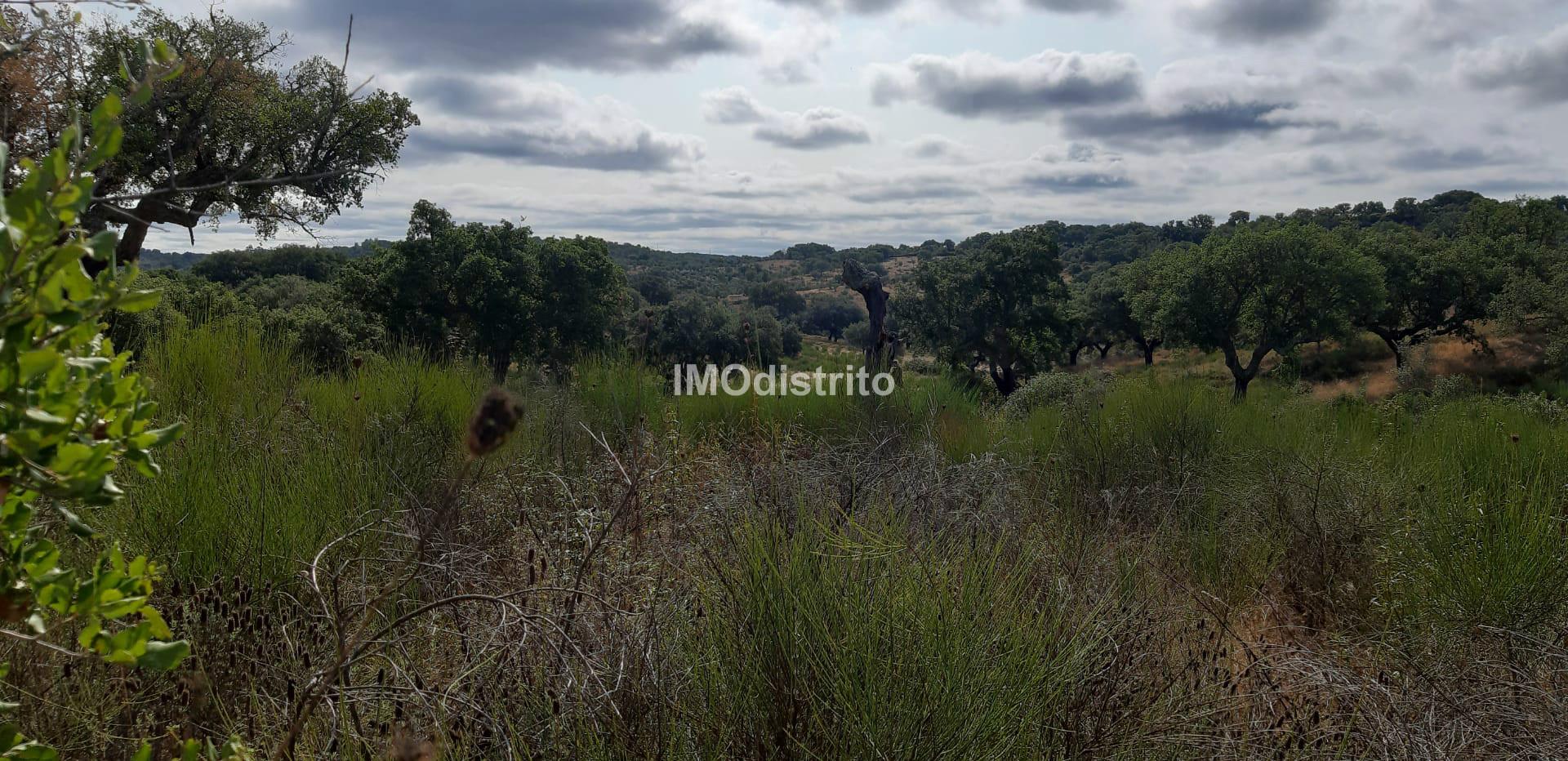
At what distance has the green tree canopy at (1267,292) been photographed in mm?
28453

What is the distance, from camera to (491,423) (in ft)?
2.42

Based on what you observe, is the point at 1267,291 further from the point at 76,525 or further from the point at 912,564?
the point at 76,525

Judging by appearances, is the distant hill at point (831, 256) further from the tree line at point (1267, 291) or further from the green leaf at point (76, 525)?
the green leaf at point (76, 525)

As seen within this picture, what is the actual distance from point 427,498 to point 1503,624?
5.00m

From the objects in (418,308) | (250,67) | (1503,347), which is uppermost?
(250,67)

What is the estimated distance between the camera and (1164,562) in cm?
430

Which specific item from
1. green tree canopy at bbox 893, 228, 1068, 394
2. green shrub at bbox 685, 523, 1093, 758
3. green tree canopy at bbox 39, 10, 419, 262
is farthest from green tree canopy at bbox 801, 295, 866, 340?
green shrub at bbox 685, 523, 1093, 758

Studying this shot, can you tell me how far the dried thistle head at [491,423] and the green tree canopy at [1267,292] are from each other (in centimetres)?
3150

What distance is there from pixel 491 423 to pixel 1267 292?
109 ft

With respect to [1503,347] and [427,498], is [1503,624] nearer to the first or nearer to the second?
[427,498]

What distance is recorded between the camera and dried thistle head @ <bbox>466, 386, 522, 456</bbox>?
713 mm

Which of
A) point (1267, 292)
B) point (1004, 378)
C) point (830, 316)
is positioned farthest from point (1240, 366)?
point (830, 316)

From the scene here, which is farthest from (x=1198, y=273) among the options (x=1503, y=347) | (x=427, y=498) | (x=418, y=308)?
(x=427, y=498)

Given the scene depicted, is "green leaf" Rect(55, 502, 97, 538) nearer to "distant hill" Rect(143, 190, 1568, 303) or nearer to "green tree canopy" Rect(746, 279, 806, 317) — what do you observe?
"distant hill" Rect(143, 190, 1568, 303)
